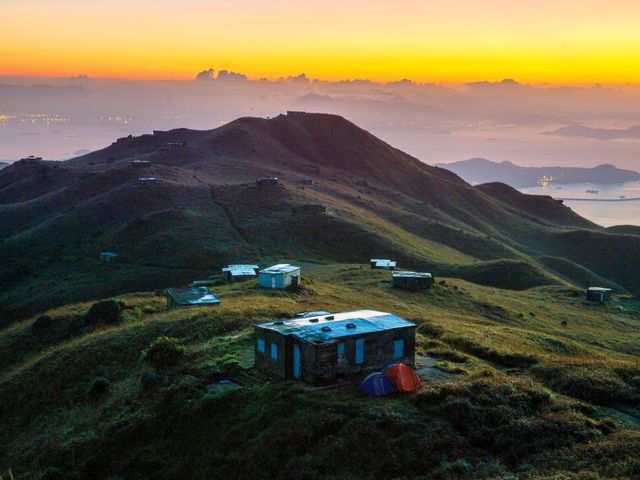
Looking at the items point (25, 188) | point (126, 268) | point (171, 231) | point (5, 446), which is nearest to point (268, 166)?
point (25, 188)

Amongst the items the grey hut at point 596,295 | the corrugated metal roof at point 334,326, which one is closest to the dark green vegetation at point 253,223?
the grey hut at point 596,295

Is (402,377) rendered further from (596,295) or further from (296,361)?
(596,295)

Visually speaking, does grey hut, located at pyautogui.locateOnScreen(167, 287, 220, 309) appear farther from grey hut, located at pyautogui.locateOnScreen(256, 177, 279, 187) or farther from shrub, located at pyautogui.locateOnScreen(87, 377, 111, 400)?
grey hut, located at pyautogui.locateOnScreen(256, 177, 279, 187)

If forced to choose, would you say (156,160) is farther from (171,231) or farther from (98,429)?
(98,429)

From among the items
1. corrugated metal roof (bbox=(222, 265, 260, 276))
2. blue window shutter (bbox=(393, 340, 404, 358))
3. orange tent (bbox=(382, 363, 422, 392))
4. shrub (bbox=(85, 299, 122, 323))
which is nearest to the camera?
orange tent (bbox=(382, 363, 422, 392))

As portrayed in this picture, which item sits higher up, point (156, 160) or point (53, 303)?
point (156, 160)

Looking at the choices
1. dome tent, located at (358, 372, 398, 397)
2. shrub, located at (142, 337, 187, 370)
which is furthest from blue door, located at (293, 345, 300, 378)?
shrub, located at (142, 337, 187, 370)
